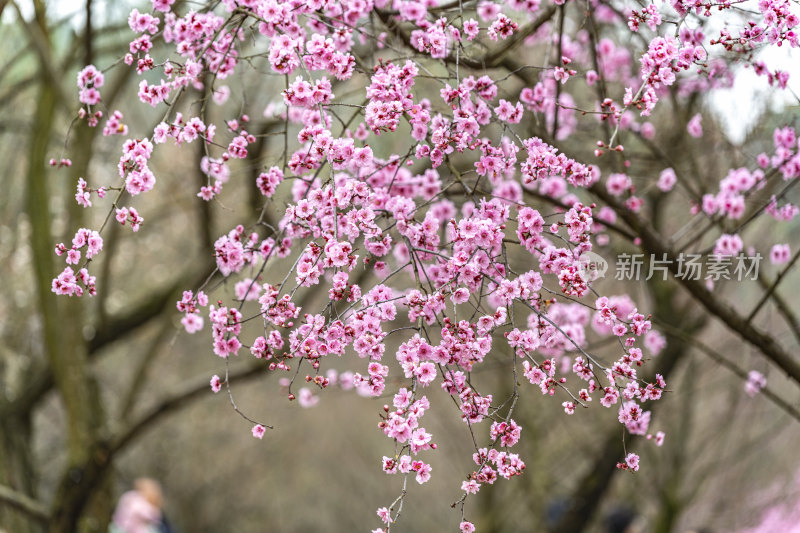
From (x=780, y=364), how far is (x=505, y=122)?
5.67ft

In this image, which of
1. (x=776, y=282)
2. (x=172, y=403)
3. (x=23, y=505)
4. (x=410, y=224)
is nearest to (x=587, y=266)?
(x=410, y=224)

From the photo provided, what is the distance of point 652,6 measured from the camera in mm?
2424

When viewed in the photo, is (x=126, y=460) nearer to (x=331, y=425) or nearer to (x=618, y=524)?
(x=331, y=425)

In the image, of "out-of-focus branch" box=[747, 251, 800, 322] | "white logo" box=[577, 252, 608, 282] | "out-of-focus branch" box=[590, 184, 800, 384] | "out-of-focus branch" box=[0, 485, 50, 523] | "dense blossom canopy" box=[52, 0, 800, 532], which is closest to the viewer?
"dense blossom canopy" box=[52, 0, 800, 532]

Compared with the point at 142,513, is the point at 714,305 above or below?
above

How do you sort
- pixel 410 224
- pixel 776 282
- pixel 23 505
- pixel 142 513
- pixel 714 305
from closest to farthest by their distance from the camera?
pixel 410 224 < pixel 776 282 < pixel 714 305 < pixel 23 505 < pixel 142 513

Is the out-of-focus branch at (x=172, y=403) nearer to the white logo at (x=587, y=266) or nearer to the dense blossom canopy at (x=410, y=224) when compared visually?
the dense blossom canopy at (x=410, y=224)

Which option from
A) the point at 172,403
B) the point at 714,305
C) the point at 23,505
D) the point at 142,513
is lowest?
the point at 142,513

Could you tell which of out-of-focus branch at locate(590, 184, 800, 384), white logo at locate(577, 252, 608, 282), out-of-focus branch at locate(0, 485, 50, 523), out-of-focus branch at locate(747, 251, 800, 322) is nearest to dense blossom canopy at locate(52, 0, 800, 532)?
white logo at locate(577, 252, 608, 282)

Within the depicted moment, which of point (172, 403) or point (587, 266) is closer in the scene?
point (587, 266)

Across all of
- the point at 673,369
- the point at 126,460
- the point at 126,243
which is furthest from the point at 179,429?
the point at 673,369

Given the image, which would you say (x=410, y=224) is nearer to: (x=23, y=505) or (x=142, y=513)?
(x=23, y=505)

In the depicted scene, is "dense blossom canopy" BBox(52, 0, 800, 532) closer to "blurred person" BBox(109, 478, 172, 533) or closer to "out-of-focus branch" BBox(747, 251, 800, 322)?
"out-of-focus branch" BBox(747, 251, 800, 322)

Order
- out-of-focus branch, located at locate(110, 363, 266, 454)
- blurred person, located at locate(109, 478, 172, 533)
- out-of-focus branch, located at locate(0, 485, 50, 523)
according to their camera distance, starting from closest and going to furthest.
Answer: out-of-focus branch, located at locate(0, 485, 50, 523)
out-of-focus branch, located at locate(110, 363, 266, 454)
blurred person, located at locate(109, 478, 172, 533)
